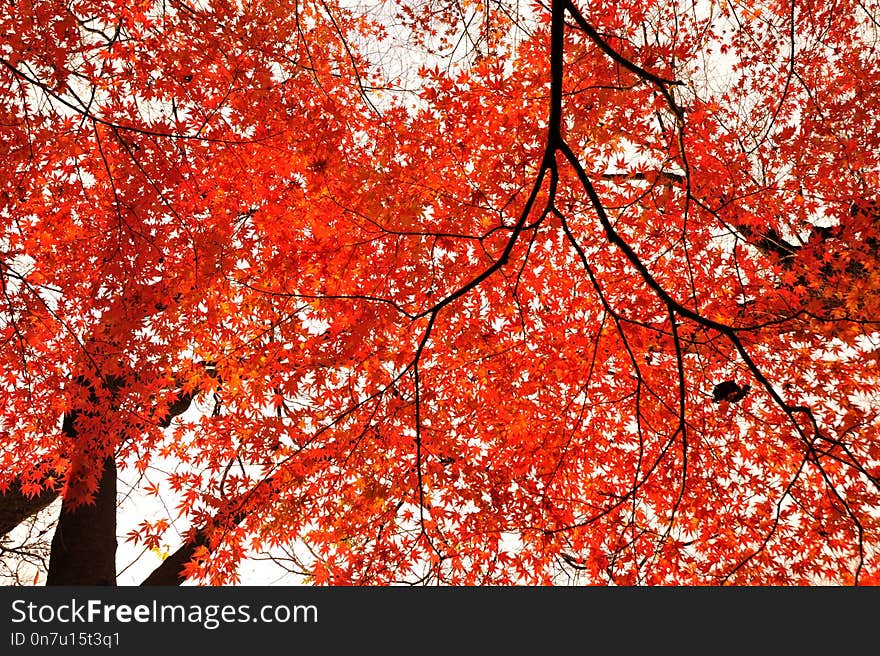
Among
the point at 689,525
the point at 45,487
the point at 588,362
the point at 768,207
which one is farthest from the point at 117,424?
the point at 768,207

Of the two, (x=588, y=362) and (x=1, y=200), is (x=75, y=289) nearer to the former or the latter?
(x=1, y=200)

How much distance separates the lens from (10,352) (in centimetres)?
539

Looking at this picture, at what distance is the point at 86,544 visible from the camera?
20.0 feet

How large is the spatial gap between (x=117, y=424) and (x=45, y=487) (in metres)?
1.60

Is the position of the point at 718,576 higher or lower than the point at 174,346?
lower

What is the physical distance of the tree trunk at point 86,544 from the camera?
233 inches

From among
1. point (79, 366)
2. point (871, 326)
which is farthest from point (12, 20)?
point (871, 326)

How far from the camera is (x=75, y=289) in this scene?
20.6 feet

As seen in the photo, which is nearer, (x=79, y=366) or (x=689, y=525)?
(x=79, y=366)

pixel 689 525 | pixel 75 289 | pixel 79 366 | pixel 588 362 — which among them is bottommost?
pixel 689 525

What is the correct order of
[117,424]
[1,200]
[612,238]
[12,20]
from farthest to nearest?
[117,424] → [1,200] → [12,20] → [612,238]

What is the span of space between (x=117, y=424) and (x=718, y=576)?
256 inches

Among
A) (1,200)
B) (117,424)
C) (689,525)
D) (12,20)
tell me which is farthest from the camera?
(689,525)

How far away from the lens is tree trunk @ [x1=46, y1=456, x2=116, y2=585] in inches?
233
